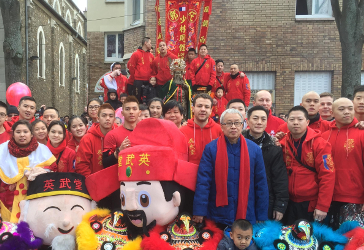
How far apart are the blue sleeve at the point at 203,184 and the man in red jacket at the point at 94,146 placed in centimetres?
144

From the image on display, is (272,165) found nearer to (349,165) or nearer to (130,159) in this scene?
(349,165)

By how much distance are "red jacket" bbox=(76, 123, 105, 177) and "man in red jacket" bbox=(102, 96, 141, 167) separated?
1.05 ft

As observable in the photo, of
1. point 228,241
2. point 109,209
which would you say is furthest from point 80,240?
point 228,241

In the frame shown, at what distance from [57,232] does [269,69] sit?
10360mm

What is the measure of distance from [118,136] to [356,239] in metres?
2.68

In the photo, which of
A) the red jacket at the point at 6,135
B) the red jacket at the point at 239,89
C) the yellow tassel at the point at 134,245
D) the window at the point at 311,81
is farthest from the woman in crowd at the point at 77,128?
the window at the point at 311,81

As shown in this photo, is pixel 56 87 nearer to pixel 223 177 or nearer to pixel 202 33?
pixel 202 33

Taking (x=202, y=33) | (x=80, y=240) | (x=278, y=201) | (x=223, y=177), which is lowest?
(x=80, y=240)

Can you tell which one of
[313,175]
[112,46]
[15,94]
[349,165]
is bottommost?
[313,175]

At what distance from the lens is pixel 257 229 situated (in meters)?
Answer: 3.35

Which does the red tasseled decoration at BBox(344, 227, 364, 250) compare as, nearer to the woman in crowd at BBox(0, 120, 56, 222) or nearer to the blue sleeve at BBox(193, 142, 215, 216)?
the blue sleeve at BBox(193, 142, 215, 216)

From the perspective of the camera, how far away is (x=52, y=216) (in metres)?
3.49

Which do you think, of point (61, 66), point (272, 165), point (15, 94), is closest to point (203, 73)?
point (15, 94)

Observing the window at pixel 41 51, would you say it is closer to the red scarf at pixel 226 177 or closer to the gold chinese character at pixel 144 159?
the gold chinese character at pixel 144 159
